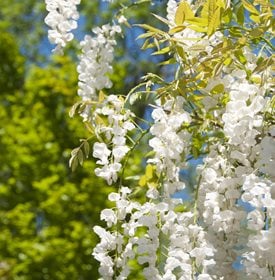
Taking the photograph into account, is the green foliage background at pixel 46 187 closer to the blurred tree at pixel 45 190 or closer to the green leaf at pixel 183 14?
the blurred tree at pixel 45 190

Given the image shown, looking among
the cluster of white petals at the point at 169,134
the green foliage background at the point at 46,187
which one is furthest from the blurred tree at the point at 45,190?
the cluster of white petals at the point at 169,134

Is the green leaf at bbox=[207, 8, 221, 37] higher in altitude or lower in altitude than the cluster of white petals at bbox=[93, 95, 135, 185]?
higher

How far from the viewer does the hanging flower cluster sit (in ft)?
4.26

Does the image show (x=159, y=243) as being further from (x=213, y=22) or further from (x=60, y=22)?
(x=60, y=22)

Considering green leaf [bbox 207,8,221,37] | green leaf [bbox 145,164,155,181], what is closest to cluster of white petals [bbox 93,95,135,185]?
green leaf [bbox 145,164,155,181]

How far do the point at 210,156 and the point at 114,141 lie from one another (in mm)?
172

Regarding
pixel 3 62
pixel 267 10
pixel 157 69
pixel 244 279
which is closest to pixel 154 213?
pixel 244 279

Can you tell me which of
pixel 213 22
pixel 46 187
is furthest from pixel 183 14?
pixel 46 187

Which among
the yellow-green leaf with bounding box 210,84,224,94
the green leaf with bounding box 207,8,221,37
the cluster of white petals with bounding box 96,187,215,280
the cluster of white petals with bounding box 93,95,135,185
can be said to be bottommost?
the cluster of white petals with bounding box 96,187,215,280

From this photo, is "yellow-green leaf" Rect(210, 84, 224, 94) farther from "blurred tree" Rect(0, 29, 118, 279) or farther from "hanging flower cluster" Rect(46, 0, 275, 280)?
"blurred tree" Rect(0, 29, 118, 279)

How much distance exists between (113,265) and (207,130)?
1.05 feet

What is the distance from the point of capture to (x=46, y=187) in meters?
5.05

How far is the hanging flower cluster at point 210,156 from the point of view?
4.26ft

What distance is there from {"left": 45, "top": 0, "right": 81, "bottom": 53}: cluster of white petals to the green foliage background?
3.16 m
